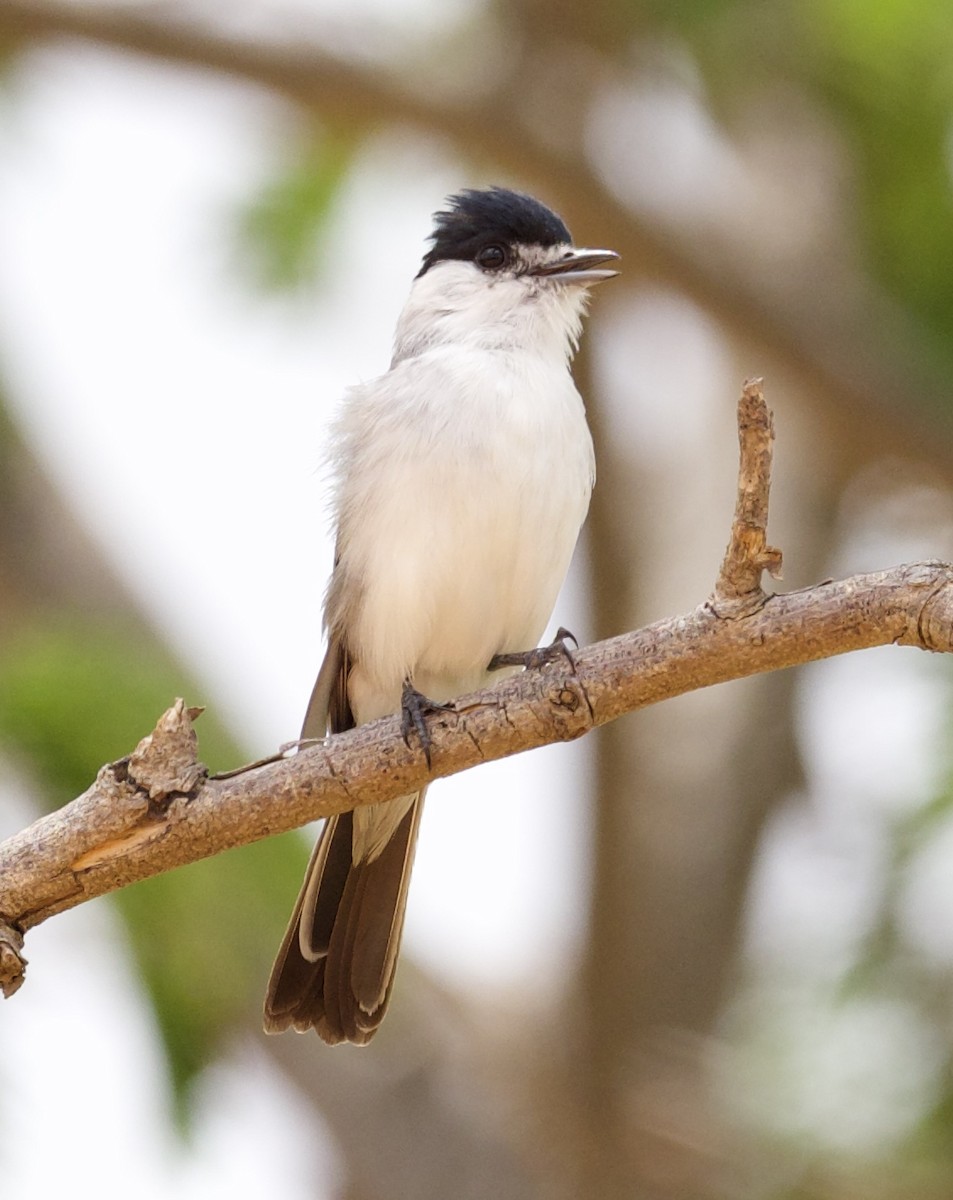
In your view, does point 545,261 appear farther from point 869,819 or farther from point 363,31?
point 869,819

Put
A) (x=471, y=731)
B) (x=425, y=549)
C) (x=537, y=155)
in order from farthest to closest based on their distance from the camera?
(x=537, y=155) → (x=425, y=549) → (x=471, y=731)

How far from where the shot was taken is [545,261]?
446 cm

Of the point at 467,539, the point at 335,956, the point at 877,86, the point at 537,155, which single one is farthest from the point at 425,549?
the point at 877,86

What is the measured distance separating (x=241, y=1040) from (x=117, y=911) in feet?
4.09

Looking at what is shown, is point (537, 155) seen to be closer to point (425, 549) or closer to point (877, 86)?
point (877, 86)

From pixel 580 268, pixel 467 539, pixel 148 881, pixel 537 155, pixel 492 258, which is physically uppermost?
pixel 537 155

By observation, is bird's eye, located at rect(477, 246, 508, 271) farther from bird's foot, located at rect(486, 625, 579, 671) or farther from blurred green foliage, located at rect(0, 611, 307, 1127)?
blurred green foliage, located at rect(0, 611, 307, 1127)

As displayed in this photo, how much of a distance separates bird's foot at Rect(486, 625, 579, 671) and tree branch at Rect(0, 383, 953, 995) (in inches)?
4.1

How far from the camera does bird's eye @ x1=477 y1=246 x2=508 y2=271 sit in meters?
4.51

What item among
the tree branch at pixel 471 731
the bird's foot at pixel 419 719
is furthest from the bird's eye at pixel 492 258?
the tree branch at pixel 471 731

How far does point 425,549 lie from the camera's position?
3867 millimetres

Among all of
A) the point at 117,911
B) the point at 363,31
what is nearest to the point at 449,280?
the point at 363,31

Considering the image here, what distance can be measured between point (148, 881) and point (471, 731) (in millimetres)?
835

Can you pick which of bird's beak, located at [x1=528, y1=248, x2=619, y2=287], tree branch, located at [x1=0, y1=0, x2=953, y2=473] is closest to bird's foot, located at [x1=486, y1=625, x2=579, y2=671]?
bird's beak, located at [x1=528, y1=248, x2=619, y2=287]
